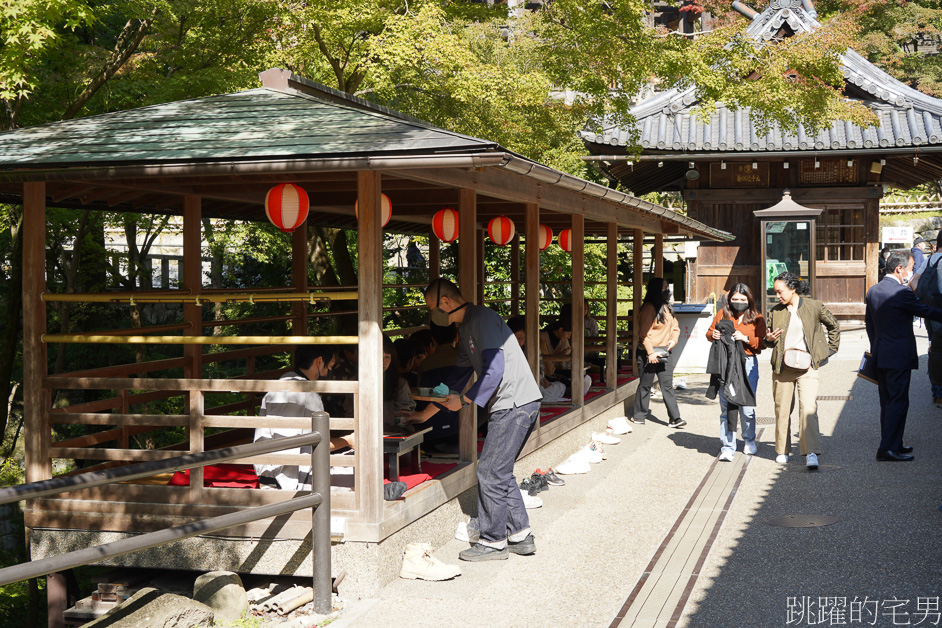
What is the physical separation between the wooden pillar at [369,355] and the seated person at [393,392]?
4.72 ft

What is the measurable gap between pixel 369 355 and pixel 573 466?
161 inches

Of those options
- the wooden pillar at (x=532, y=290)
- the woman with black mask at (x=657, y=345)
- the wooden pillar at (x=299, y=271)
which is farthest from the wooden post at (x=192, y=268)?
the woman with black mask at (x=657, y=345)

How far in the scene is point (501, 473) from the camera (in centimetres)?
623

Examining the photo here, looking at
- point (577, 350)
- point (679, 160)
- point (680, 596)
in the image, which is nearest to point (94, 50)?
point (577, 350)

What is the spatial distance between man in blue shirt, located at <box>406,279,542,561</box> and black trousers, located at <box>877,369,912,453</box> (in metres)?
4.63

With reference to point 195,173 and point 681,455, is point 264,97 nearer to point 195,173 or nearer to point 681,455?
point 195,173

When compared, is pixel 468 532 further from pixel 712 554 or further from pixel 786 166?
pixel 786 166

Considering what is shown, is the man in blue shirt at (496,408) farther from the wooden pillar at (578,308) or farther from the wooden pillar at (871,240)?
the wooden pillar at (871,240)

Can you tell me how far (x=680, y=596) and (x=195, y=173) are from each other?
4007mm

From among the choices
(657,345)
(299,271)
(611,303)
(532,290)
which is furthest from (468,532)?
(657,345)

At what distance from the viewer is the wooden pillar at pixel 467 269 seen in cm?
705

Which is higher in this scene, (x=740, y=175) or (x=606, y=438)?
(x=740, y=175)

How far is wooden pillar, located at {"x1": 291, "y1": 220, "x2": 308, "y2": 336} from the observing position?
9492mm

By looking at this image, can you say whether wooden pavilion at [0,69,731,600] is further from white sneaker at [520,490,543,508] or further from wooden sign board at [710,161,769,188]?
wooden sign board at [710,161,769,188]
